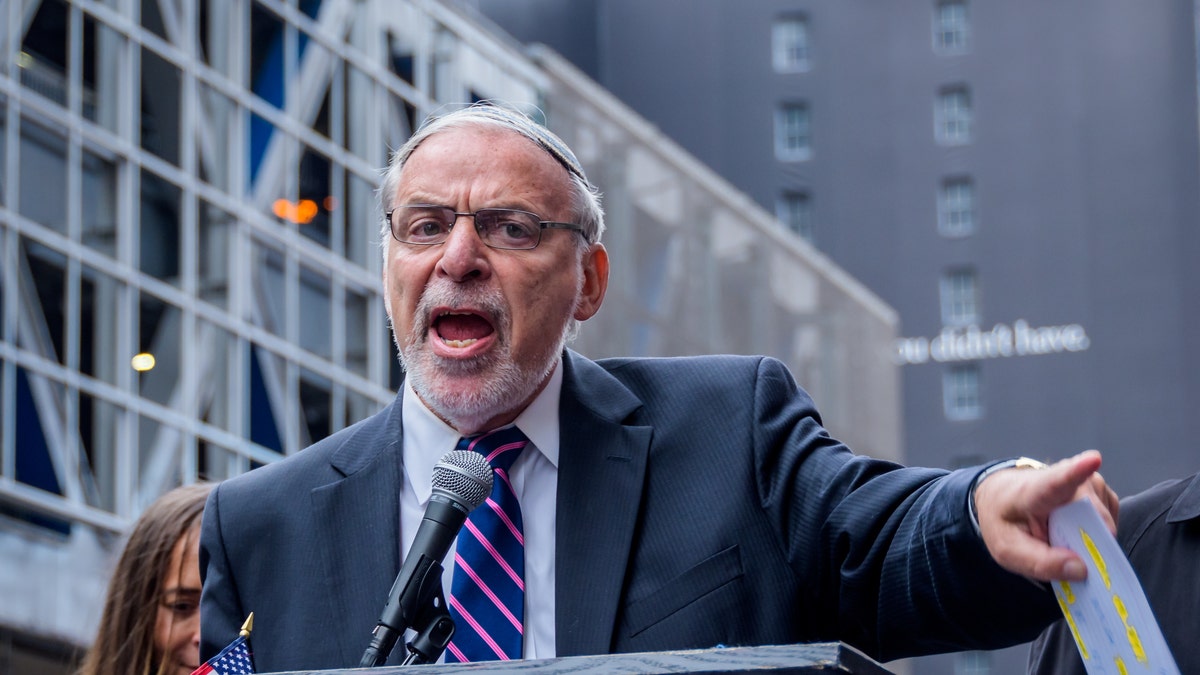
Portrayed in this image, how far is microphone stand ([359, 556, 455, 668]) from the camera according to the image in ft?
7.97

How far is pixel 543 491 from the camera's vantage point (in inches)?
129

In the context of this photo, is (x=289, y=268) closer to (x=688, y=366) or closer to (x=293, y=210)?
(x=293, y=210)

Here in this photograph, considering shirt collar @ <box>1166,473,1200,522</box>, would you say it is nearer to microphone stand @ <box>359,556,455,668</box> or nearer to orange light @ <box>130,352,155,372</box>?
microphone stand @ <box>359,556,455,668</box>

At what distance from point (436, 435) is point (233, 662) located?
2.92 ft

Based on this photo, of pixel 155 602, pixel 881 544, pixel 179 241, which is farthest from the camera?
pixel 179 241

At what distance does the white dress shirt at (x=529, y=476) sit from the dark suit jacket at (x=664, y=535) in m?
0.03

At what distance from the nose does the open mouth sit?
0.08m

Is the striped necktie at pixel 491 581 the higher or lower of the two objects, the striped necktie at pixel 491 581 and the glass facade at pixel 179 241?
the lower

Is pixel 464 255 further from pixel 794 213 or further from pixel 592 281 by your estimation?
pixel 794 213

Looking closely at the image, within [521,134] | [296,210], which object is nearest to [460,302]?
[521,134]

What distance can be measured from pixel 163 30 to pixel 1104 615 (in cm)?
1891

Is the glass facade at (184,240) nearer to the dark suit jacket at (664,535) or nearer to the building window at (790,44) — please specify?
the dark suit jacket at (664,535)

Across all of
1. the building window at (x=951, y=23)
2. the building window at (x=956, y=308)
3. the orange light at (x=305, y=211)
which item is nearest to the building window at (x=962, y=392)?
the building window at (x=956, y=308)

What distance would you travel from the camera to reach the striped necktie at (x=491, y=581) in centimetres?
296
